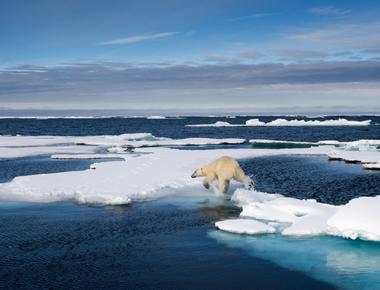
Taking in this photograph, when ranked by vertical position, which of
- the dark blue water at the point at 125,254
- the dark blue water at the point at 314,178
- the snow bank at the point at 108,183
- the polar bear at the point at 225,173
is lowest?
the dark blue water at the point at 125,254

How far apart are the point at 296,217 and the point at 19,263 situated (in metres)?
8.02

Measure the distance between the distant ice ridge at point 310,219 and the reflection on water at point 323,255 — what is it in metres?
0.26

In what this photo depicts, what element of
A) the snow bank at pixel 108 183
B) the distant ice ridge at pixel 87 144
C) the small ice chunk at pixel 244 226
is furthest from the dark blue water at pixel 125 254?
the distant ice ridge at pixel 87 144

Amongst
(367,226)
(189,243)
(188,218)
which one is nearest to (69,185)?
(188,218)

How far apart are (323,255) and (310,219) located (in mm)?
2668

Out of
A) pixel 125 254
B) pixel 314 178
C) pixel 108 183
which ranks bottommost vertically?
pixel 125 254

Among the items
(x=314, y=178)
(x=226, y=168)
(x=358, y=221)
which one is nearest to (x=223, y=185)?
(x=226, y=168)

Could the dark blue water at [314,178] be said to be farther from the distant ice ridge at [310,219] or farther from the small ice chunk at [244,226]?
the small ice chunk at [244,226]

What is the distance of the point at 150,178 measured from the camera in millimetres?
22016

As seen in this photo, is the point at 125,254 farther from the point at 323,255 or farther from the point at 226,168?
the point at 226,168

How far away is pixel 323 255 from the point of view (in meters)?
11.3

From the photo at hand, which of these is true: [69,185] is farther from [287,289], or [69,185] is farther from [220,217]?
[287,289]

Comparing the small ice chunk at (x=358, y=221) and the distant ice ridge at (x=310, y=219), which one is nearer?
the small ice chunk at (x=358, y=221)

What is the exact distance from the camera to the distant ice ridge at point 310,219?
12281 mm
